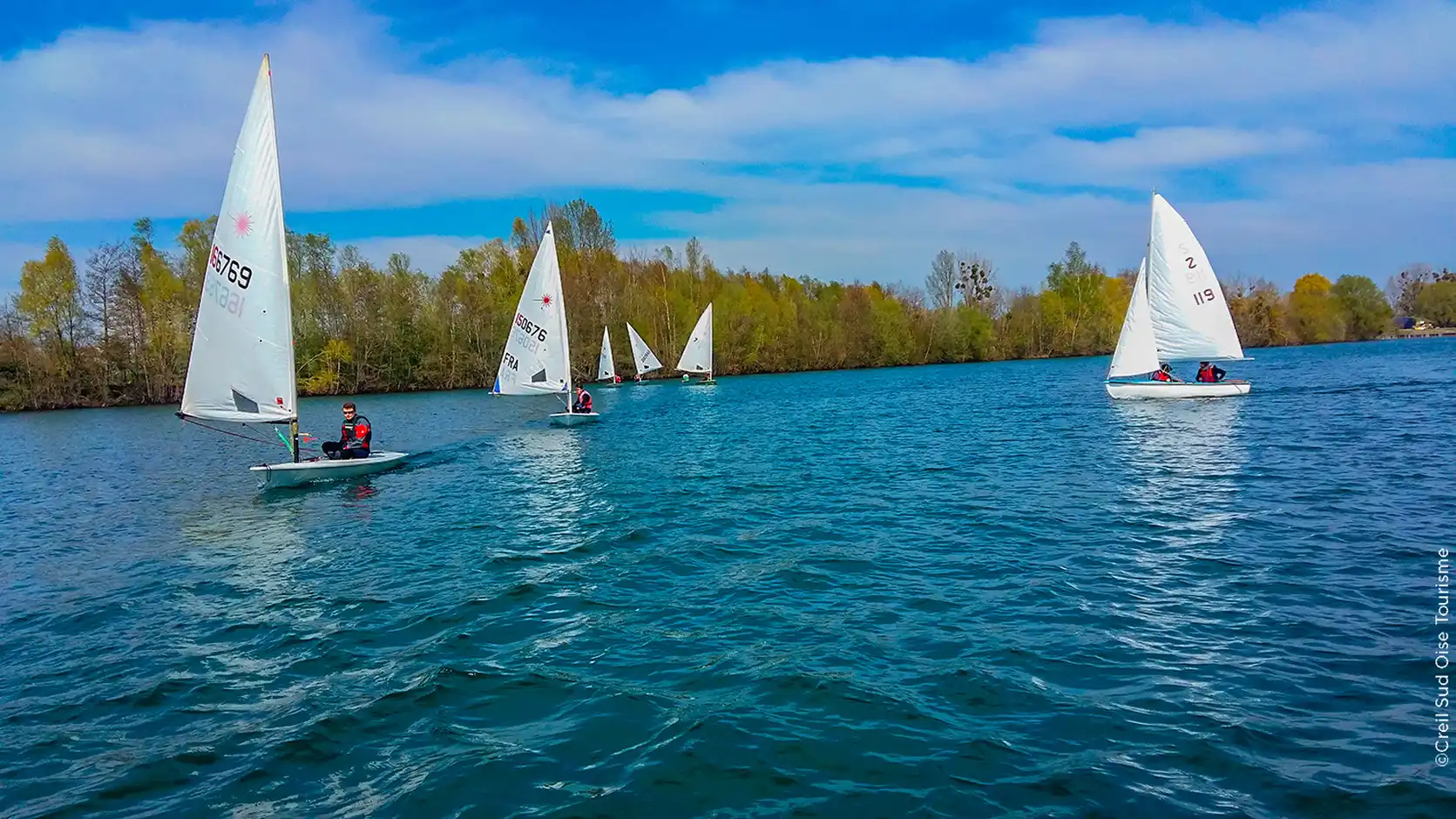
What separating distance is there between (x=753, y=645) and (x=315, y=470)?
14580mm

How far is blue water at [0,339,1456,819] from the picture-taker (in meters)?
5.74

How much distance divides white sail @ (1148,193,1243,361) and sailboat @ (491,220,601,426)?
23.9 meters

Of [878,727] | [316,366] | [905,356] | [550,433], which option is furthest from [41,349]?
[905,356]

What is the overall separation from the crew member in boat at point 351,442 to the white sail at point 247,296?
181 centimetres

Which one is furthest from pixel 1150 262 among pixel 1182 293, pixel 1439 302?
pixel 1439 302

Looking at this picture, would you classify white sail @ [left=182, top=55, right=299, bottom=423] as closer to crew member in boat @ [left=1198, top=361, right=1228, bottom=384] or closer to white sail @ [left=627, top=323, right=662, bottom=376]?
crew member in boat @ [left=1198, top=361, right=1228, bottom=384]

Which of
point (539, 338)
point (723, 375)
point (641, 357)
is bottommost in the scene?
point (723, 375)

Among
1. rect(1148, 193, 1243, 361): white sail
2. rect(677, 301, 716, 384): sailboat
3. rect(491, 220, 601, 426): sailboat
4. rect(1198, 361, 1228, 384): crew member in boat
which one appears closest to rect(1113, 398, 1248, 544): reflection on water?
rect(1198, 361, 1228, 384): crew member in boat

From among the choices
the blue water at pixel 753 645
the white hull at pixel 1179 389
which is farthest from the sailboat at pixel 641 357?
the blue water at pixel 753 645

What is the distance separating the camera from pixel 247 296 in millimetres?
17391

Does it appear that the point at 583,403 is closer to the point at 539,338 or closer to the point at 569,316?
the point at 539,338

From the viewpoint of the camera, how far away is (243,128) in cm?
1695

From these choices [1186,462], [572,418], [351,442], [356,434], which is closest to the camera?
[1186,462]

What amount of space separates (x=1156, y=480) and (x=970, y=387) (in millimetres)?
38756
